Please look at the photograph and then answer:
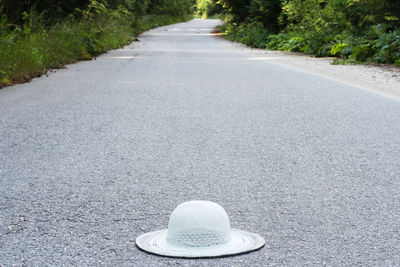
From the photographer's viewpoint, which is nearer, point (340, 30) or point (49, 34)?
point (49, 34)

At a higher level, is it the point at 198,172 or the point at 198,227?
the point at 198,227

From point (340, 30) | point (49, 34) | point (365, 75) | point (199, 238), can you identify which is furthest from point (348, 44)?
point (199, 238)

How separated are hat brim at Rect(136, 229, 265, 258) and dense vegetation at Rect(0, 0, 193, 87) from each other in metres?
6.47

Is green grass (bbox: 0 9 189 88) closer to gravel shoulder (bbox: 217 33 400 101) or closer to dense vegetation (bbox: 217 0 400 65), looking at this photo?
gravel shoulder (bbox: 217 33 400 101)

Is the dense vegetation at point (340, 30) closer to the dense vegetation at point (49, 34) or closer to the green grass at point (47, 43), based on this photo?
the dense vegetation at point (49, 34)

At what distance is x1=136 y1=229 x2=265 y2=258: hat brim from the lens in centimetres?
238

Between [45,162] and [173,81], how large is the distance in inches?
206

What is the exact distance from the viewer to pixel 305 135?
4941mm

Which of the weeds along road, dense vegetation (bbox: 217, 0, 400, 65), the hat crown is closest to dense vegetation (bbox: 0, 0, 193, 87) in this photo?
the weeds along road

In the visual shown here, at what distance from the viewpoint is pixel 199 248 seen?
2.43m

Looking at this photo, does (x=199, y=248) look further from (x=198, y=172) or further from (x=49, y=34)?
(x=49, y=34)

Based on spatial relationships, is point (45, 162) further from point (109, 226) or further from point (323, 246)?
Result: point (323, 246)

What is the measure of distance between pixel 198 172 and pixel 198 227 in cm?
132

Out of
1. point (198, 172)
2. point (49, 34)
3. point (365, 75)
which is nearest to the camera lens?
point (198, 172)
